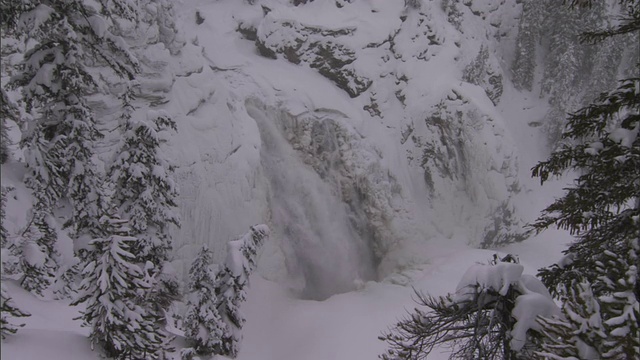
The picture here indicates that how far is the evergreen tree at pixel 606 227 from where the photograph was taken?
3133 mm

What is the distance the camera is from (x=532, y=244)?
23.9 meters

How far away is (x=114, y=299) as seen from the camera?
24.6 ft

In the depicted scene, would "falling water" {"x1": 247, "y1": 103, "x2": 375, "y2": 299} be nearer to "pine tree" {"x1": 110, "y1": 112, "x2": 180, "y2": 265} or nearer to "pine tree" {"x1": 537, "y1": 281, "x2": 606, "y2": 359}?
"pine tree" {"x1": 110, "y1": 112, "x2": 180, "y2": 265}

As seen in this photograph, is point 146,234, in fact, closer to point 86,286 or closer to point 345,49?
point 86,286

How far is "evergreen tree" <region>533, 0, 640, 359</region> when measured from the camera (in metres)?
3.13

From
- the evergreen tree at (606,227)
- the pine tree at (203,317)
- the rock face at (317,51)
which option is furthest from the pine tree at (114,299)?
the rock face at (317,51)

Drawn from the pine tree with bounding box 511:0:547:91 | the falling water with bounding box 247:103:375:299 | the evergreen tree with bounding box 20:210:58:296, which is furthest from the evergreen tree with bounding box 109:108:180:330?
the pine tree with bounding box 511:0:547:91

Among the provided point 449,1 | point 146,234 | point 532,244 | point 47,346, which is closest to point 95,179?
point 146,234

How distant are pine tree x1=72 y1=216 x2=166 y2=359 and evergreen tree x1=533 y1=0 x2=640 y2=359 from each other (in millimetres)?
6205

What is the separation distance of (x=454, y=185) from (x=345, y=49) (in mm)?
9376

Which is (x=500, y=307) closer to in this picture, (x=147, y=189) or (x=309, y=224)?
(x=147, y=189)

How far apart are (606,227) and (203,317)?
31.6 ft

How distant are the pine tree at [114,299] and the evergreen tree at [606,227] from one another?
20.4 ft

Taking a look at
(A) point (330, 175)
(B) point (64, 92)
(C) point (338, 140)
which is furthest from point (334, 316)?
(B) point (64, 92)
